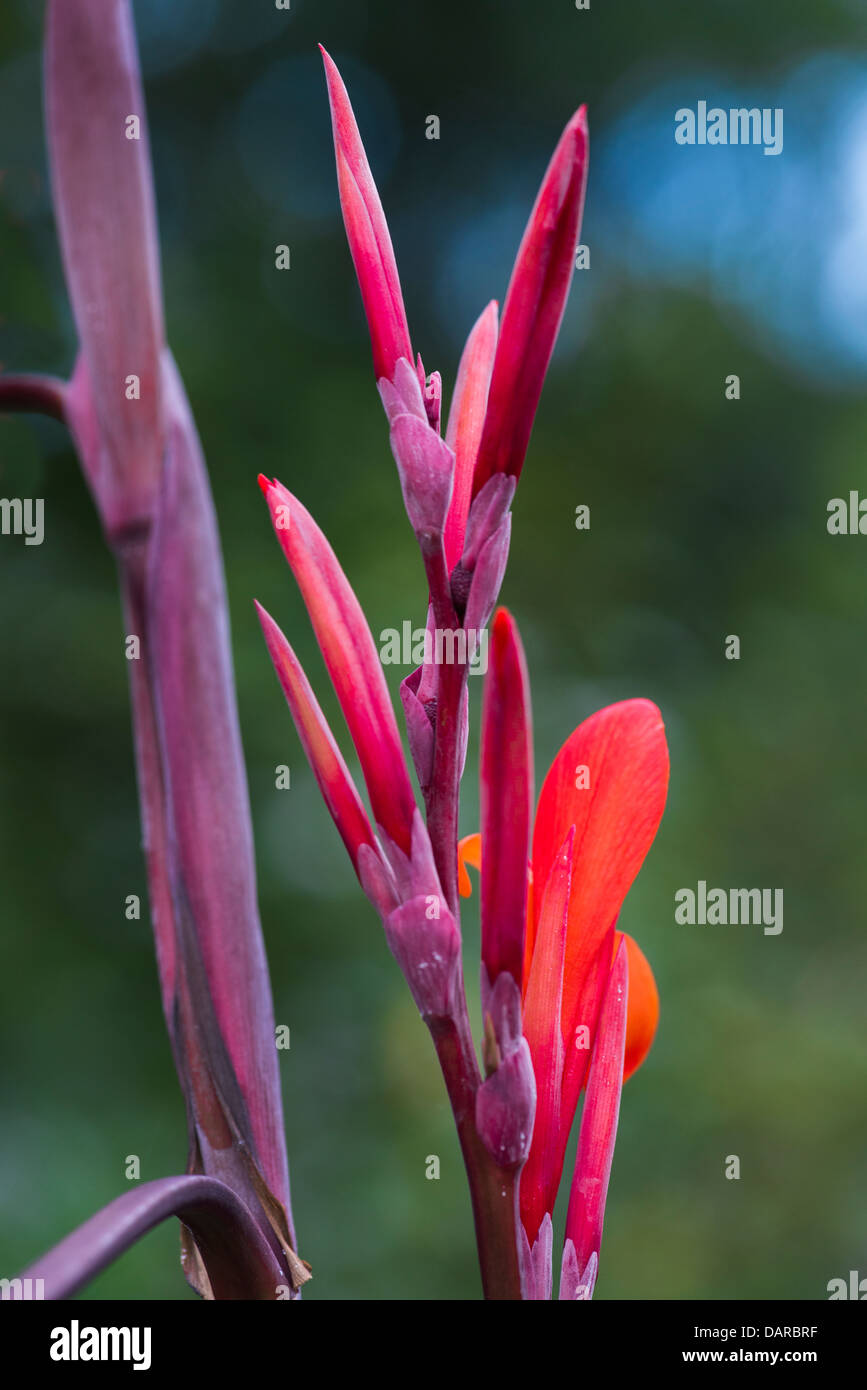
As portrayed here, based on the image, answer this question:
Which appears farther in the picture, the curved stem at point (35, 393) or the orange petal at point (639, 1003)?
the orange petal at point (639, 1003)

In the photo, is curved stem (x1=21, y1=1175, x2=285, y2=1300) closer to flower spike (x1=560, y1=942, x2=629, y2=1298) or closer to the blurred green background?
flower spike (x1=560, y1=942, x2=629, y2=1298)

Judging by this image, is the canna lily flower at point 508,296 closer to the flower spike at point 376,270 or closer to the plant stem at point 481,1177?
the flower spike at point 376,270

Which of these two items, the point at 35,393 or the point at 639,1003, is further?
the point at 639,1003

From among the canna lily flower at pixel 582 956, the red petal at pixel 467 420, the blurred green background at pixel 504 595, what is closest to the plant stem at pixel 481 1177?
the canna lily flower at pixel 582 956

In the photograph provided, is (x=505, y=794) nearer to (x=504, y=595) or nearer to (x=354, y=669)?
(x=354, y=669)

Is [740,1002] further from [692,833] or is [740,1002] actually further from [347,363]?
[347,363]

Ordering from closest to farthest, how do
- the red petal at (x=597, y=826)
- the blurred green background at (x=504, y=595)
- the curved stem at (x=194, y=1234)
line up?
1. the curved stem at (x=194, y=1234)
2. the red petal at (x=597, y=826)
3. the blurred green background at (x=504, y=595)

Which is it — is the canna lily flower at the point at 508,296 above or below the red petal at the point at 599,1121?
above

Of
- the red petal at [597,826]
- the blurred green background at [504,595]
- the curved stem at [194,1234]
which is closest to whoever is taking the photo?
the curved stem at [194,1234]

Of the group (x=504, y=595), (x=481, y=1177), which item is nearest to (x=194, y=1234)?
(x=481, y=1177)
